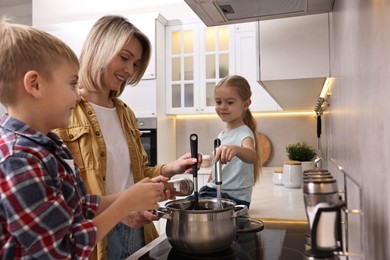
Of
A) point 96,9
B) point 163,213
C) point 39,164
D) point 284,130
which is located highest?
point 96,9

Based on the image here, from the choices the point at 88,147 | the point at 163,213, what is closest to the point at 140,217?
the point at 163,213

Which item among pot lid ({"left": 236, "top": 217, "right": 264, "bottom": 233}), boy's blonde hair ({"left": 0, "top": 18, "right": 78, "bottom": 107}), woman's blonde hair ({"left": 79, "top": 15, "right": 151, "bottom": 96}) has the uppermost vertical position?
woman's blonde hair ({"left": 79, "top": 15, "right": 151, "bottom": 96})

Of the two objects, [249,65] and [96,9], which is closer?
[249,65]

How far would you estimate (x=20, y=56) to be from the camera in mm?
588

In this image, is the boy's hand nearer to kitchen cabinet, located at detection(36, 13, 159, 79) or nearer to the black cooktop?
the black cooktop

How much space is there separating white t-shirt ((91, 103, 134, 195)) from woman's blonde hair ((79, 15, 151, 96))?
90 millimetres

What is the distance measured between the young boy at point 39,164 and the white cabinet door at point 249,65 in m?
2.36

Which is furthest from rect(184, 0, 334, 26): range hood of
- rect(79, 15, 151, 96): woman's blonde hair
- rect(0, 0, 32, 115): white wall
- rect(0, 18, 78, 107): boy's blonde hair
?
rect(0, 0, 32, 115): white wall

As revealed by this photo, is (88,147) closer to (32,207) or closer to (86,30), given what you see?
(32,207)

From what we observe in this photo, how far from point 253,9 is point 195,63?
2017mm

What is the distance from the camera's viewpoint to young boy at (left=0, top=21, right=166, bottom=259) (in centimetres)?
52

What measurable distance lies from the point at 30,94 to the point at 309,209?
19.0 inches

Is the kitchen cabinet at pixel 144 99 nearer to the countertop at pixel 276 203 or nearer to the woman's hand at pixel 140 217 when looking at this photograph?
the countertop at pixel 276 203

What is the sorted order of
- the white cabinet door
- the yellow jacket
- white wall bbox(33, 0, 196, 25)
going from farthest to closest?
white wall bbox(33, 0, 196, 25)
the white cabinet door
the yellow jacket
